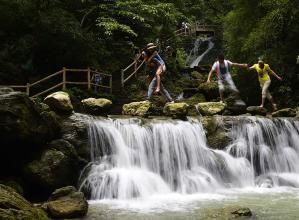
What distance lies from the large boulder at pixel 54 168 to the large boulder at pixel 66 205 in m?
1.39

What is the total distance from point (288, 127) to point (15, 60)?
1139 cm

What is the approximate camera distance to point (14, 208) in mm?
5703

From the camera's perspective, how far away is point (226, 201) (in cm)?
890

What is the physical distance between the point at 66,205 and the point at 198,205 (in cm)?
271

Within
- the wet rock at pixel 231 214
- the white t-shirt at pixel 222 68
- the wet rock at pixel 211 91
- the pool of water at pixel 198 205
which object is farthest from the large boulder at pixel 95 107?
the wet rock at pixel 211 91

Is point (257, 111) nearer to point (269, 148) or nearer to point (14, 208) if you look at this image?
point (269, 148)

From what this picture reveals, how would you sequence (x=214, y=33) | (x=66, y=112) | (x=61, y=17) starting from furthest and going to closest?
(x=214, y=33) → (x=61, y=17) → (x=66, y=112)

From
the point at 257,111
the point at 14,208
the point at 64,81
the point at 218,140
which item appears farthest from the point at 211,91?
the point at 14,208

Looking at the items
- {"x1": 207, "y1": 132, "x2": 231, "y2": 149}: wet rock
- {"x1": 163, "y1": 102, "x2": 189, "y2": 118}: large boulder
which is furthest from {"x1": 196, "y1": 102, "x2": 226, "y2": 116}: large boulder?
{"x1": 207, "y1": 132, "x2": 231, "y2": 149}: wet rock

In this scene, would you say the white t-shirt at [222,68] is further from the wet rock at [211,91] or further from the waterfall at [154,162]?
the wet rock at [211,91]

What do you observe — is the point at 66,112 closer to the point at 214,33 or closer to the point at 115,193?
the point at 115,193

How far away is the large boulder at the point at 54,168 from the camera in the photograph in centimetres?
912

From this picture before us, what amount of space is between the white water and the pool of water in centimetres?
2

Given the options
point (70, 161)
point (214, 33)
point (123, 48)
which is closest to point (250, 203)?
point (70, 161)
